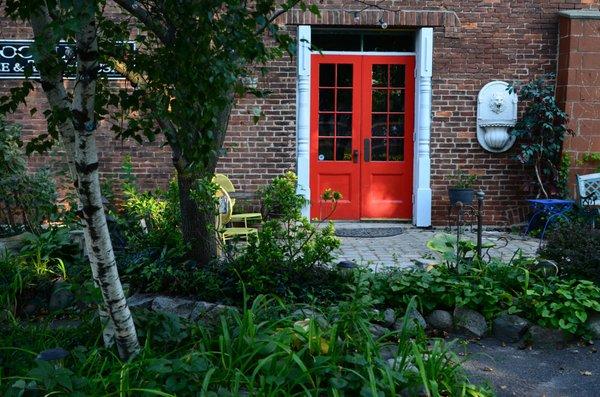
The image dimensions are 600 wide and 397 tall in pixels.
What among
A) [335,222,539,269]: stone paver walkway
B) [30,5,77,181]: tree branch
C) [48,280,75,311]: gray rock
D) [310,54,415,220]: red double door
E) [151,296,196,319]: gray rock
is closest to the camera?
[30,5,77,181]: tree branch

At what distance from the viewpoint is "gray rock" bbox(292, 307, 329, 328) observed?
359 cm

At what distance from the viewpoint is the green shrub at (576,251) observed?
4.77 m

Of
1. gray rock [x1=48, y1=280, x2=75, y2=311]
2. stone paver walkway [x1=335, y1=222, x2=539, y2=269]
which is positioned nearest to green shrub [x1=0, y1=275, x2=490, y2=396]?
gray rock [x1=48, y1=280, x2=75, y2=311]

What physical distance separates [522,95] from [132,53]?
22.2 ft

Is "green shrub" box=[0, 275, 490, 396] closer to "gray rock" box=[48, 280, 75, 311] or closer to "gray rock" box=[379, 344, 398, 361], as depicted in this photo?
"gray rock" box=[379, 344, 398, 361]

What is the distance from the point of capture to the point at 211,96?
8.58 feet

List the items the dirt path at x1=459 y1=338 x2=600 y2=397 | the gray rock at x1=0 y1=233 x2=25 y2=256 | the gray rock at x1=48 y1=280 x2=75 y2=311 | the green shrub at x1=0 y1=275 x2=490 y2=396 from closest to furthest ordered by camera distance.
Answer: the green shrub at x1=0 y1=275 x2=490 y2=396 < the dirt path at x1=459 y1=338 x2=600 y2=397 < the gray rock at x1=48 y1=280 x2=75 y2=311 < the gray rock at x1=0 y1=233 x2=25 y2=256

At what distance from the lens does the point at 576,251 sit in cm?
Result: 484

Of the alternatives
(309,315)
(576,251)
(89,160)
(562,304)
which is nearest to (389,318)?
(309,315)

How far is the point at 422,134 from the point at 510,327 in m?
4.91

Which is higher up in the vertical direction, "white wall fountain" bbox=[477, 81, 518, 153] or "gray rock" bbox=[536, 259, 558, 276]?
"white wall fountain" bbox=[477, 81, 518, 153]

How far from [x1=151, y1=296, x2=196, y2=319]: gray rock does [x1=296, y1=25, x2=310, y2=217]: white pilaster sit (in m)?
4.51

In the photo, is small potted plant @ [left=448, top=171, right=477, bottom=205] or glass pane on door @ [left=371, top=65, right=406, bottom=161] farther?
glass pane on door @ [left=371, top=65, right=406, bottom=161]

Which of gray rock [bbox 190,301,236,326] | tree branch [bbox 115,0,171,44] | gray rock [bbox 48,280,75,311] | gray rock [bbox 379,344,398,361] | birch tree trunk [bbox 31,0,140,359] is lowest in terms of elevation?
gray rock [bbox 48,280,75,311]
